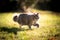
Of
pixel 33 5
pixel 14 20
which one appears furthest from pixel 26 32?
pixel 33 5

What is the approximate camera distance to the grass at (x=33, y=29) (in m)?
1.83

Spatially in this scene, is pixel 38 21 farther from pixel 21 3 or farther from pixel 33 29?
pixel 21 3

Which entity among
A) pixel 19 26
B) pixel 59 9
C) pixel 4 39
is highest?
pixel 59 9

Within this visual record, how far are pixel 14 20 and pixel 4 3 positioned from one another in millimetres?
241

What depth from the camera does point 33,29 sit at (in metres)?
1.87

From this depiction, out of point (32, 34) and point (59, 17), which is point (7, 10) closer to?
point (32, 34)

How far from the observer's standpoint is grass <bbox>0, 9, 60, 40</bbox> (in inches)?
72.1

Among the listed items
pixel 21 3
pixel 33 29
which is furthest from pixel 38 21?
pixel 21 3

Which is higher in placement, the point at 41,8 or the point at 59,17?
the point at 41,8

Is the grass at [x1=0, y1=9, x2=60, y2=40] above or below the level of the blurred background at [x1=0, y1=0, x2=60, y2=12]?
below

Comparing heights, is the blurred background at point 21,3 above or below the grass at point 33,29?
above

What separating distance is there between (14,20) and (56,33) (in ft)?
1.78

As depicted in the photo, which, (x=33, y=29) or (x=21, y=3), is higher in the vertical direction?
(x=21, y=3)

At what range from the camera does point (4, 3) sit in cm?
186
